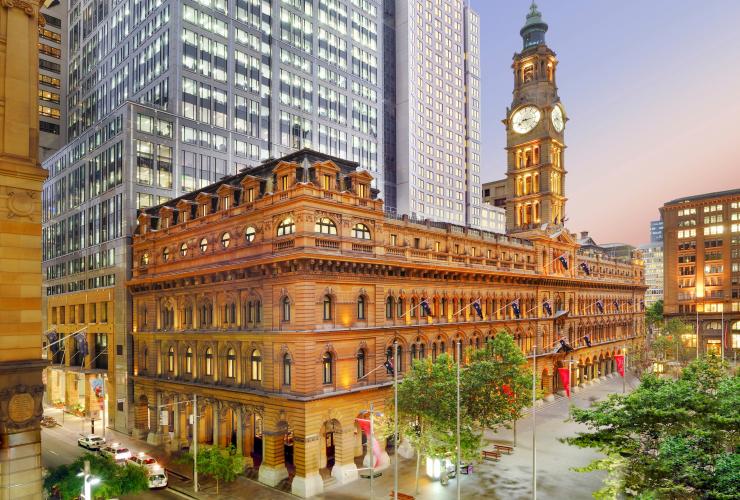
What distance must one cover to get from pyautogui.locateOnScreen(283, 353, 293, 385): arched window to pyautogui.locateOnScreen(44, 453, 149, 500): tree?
11.7 meters

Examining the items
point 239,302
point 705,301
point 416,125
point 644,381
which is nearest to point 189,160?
point 239,302

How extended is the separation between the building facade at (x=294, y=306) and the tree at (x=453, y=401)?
528cm

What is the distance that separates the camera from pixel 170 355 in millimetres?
57031

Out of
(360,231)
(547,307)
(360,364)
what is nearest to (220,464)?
(360,364)

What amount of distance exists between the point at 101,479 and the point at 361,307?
Answer: 22.6 m

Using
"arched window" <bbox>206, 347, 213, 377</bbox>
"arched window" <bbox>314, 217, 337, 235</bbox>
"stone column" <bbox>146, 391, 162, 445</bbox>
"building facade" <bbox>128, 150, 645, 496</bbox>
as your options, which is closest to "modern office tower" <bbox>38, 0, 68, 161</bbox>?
"building facade" <bbox>128, 150, 645, 496</bbox>

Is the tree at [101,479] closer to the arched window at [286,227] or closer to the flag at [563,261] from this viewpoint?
the arched window at [286,227]

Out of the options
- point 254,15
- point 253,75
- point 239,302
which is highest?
point 254,15

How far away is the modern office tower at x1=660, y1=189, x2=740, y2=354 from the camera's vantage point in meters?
127

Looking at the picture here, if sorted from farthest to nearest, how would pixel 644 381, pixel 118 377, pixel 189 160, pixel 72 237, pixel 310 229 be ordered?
pixel 72 237 → pixel 189 160 → pixel 118 377 → pixel 310 229 → pixel 644 381

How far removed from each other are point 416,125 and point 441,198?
19797mm

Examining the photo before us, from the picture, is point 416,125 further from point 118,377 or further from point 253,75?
point 118,377

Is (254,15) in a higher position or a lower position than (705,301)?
higher

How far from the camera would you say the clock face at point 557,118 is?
8488 centimetres
